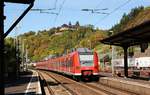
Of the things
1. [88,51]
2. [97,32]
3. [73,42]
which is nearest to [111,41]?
[88,51]

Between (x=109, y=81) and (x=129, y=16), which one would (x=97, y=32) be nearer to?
(x=129, y=16)

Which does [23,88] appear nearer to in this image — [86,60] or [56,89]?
[56,89]

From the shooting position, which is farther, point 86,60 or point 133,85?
point 86,60

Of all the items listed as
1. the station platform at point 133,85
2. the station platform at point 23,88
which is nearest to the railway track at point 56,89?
the station platform at point 23,88

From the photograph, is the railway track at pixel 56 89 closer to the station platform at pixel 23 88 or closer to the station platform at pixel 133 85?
the station platform at pixel 23 88

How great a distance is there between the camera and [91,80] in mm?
45125

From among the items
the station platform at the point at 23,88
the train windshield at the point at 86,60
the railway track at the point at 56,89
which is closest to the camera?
the station platform at the point at 23,88

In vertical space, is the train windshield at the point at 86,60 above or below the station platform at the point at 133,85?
above

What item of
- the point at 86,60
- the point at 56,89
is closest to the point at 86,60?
the point at 86,60

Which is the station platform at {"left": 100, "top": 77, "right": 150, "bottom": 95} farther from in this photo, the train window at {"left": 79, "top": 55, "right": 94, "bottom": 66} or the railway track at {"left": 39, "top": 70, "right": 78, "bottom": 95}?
the train window at {"left": 79, "top": 55, "right": 94, "bottom": 66}

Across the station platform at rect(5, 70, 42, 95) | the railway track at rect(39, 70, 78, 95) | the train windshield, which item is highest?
the train windshield

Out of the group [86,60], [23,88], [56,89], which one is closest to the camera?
[23,88]

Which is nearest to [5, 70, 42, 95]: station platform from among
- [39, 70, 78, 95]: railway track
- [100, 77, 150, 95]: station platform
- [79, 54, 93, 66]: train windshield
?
[39, 70, 78, 95]: railway track

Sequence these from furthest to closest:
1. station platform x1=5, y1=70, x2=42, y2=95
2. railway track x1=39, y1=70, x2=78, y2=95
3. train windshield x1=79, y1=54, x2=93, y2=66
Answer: train windshield x1=79, y1=54, x2=93, y2=66 < railway track x1=39, y1=70, x2=78, y2=95 < station platform x1=5, y1=70, x2=42, y2=95
